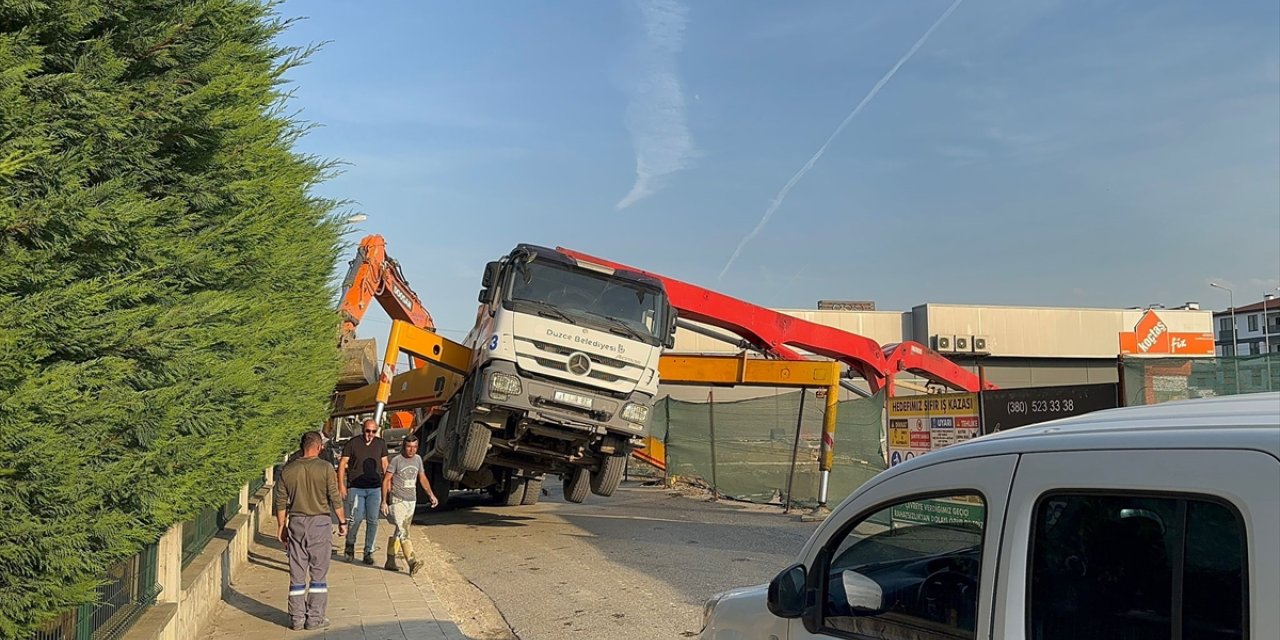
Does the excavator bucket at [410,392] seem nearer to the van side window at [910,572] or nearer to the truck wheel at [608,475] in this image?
the truck wheel at [608,475]

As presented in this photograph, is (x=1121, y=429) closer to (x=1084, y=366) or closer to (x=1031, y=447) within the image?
(x=1031, y=447)

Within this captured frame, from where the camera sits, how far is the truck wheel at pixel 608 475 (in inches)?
536

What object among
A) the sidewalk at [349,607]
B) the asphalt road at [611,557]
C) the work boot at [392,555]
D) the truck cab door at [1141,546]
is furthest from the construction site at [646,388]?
the truck cab door at [1141,546]

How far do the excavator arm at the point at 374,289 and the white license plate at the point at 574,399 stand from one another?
16.6ft

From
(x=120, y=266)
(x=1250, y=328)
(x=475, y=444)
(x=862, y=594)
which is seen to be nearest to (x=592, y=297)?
(x=475, y=444)

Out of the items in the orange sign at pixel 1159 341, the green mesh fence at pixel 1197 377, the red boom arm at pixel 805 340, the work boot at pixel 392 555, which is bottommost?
the work boot at pixel 392 555

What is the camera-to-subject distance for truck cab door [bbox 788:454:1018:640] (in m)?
2.76

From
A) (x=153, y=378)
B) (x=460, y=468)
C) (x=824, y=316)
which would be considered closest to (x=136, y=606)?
(x=153, y=378)

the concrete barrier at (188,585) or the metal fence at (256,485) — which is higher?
the metal fence at (256,485)

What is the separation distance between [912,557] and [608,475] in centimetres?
1072

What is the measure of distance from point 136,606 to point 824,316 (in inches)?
1546

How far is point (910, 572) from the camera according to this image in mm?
3145

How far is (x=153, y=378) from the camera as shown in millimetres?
4809

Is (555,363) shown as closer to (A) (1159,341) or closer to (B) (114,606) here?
(B) (114,606)
